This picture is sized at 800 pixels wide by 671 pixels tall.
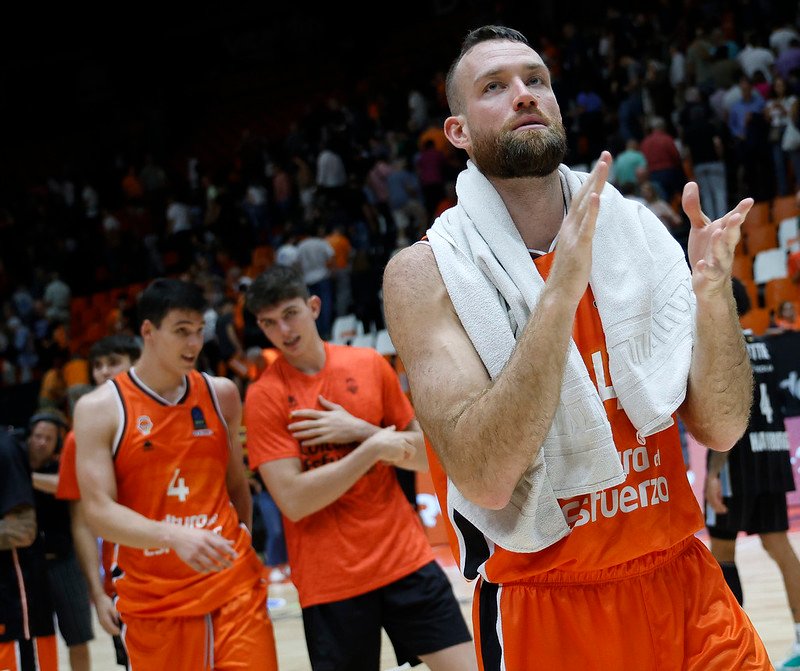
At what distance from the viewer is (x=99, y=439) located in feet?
13.1

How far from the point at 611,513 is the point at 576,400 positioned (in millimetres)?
290

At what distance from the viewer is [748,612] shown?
5.96 meters

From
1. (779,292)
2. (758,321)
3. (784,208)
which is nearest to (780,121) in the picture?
(784,208)

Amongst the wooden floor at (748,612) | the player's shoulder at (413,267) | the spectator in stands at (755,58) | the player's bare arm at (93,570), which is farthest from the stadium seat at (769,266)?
the player's shoulder at (413,267)

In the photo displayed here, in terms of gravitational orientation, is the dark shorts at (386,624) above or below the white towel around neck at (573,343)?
below

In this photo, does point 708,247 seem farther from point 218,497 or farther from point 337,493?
point 218,497

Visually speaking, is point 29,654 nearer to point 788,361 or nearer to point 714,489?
point 714,489

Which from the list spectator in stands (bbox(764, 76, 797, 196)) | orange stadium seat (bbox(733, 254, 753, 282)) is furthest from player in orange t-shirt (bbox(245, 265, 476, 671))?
spectator in stands (bbox(764, 76, 797, 196))

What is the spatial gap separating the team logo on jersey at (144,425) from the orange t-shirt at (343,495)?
38cm

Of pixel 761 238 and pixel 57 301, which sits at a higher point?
pixel 57 301

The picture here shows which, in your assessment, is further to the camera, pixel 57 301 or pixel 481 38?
pixel 57 301

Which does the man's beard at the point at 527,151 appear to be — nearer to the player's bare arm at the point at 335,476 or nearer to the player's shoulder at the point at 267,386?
the player's bare arm at the point at 335,476

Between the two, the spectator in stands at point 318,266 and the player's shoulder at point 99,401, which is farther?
the spectator in stands at point 318,266

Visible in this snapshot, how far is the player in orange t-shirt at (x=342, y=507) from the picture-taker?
155 inches
